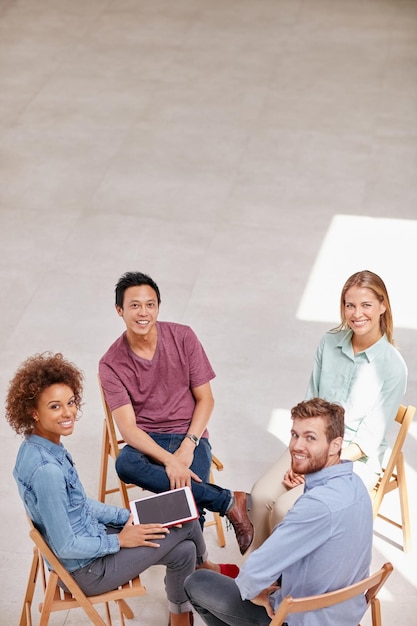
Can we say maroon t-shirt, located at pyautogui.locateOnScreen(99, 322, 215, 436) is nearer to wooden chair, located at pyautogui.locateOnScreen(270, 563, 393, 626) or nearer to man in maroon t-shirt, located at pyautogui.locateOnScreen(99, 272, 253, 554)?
man in maroon t-shirt, located at pyautogui.locateOnScreen(99, 272, 253, 554)

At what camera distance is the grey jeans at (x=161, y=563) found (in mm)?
3439

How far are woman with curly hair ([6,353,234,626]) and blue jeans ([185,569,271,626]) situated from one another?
200 millimetres

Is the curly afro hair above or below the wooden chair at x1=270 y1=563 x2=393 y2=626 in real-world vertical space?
above

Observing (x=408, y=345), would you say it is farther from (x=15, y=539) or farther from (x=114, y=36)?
(x=114, y=36)

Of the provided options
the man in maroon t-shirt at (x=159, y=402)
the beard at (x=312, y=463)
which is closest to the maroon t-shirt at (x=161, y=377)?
the man in maroon t-shirt at (x=159, y=402)

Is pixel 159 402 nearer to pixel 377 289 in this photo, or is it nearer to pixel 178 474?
pixel 178 474

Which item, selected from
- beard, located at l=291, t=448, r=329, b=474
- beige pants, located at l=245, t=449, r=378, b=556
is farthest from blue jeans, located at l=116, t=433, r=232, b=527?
beard, located at l=291, t=448, r=329, b=474

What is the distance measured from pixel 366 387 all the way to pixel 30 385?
1.44 metres

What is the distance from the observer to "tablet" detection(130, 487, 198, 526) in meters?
3.60

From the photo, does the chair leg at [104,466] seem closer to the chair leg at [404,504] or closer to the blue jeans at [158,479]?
the blue jeans at [158,479]

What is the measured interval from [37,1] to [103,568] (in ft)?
29.0

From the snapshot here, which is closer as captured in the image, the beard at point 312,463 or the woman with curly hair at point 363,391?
the beard at point 312,463

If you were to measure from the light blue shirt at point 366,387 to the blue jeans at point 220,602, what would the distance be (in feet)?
2.90

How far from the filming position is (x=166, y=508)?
12.0ft
